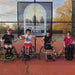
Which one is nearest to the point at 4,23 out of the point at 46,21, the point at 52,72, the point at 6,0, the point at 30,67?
the point at 6,0

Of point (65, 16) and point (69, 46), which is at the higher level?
point (65, 16)

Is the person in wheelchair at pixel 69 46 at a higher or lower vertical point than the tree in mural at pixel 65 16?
lower

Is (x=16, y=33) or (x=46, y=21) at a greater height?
(x=46, y=21)

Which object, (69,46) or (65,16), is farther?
(65,16)

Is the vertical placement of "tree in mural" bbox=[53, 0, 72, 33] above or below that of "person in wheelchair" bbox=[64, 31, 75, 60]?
above

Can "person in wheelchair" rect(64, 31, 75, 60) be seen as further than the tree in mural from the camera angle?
No

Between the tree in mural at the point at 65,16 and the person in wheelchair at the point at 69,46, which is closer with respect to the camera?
the person in wheelchair at the point at 69,46

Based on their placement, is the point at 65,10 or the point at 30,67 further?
the point at 65,10

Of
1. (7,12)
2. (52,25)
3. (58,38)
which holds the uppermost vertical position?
(7,12)

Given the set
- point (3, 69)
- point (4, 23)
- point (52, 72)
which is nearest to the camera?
point (52, 72)

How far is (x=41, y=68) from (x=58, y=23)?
283cm

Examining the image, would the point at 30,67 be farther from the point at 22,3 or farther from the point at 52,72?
the point at 22,3

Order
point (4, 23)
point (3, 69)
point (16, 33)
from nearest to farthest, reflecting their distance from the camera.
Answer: point (3, 69)
point (4, 23)
point (16, 33)

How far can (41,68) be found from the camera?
4.16 metres
